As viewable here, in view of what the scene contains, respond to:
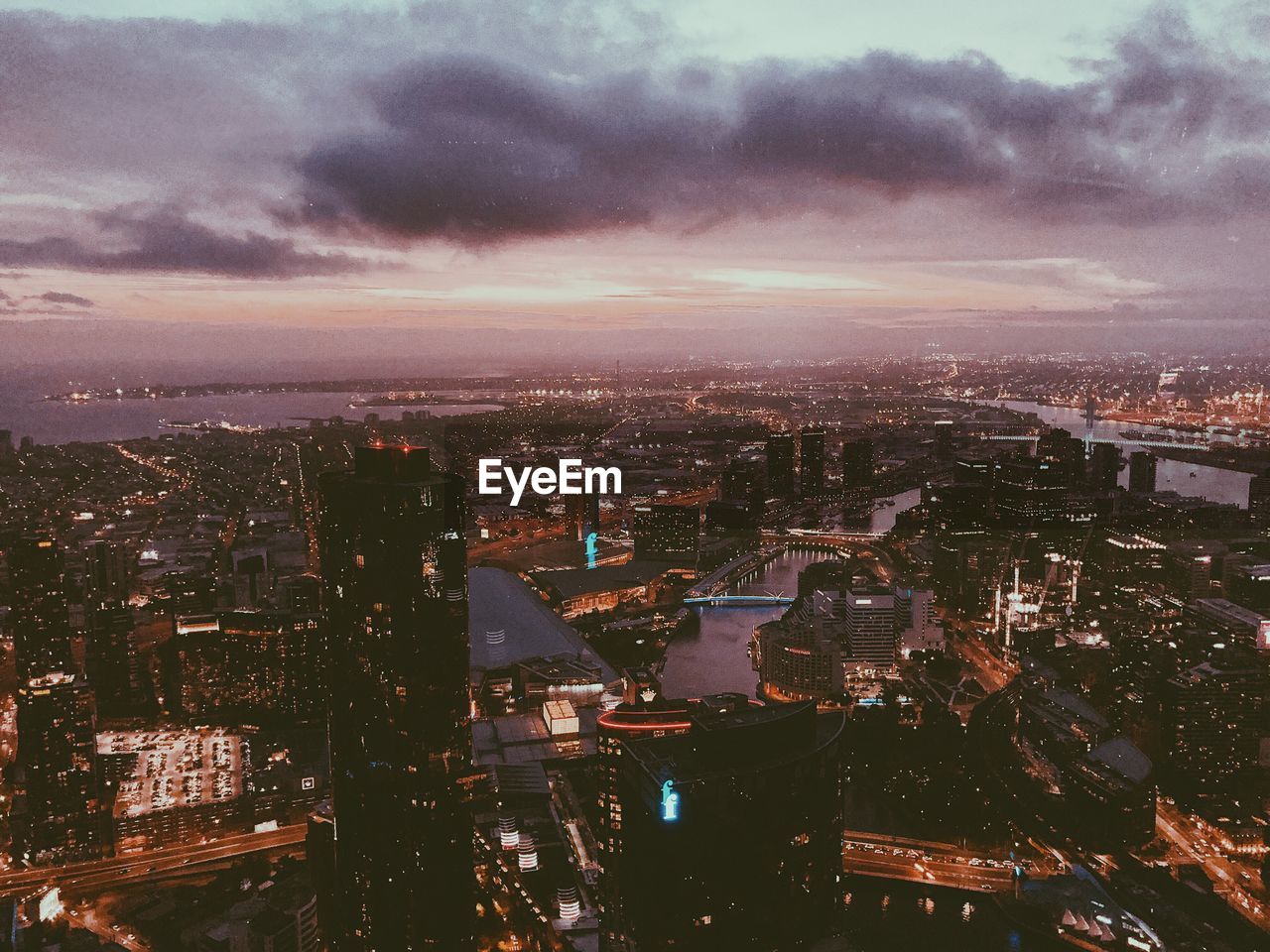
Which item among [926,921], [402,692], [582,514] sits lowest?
[926,921]

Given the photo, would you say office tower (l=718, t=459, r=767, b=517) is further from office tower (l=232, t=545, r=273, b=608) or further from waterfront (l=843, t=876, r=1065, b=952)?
waterfront (l=843, t=876, r=1065, b=952)

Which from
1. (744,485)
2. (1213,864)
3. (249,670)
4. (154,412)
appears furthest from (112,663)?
(1213,864)

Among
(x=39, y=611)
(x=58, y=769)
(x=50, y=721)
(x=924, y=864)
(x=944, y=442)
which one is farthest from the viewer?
(x=944, y=442)

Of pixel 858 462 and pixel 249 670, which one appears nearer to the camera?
pixel 249 670

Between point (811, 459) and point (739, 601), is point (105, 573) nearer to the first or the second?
point (739, 601)

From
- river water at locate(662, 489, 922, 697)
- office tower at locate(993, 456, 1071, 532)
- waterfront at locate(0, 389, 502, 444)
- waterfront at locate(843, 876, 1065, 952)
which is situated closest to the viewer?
waterfront at locate(843, 876, 1065, 952)

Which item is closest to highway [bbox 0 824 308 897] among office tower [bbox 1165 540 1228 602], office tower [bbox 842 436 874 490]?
office tower [bbox 842 436 874 490]
